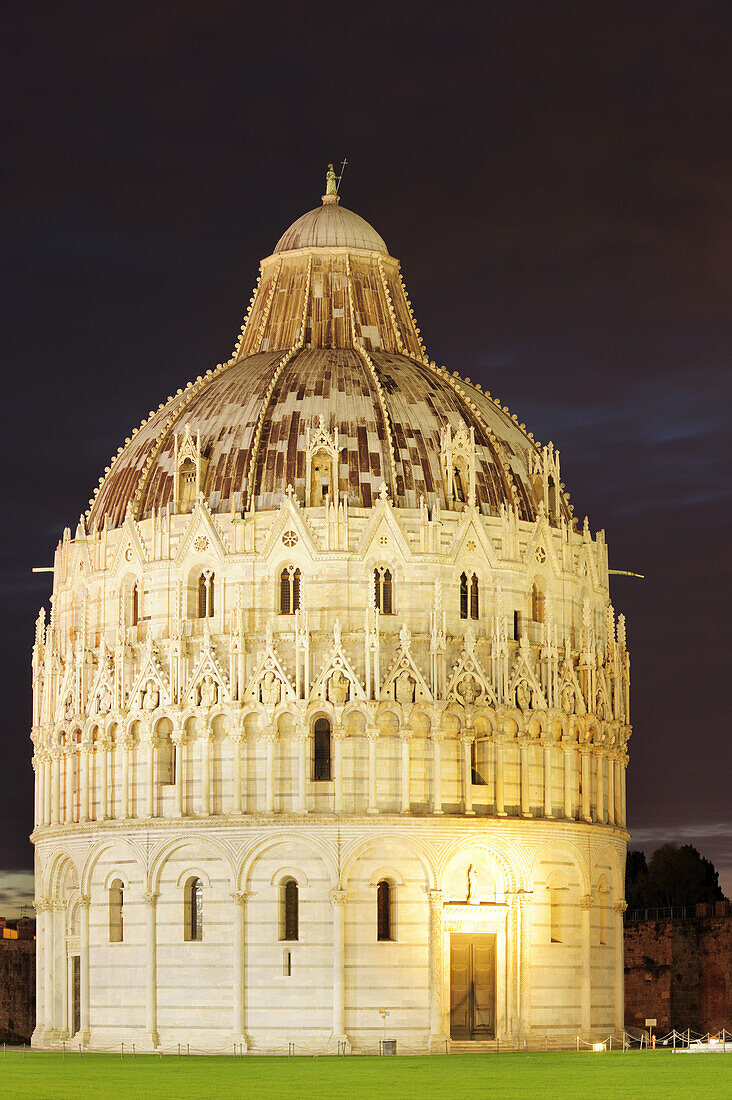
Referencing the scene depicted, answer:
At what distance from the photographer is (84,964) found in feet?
313

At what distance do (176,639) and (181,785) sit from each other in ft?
19.4

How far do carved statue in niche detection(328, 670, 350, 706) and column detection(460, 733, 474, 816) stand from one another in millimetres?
5150

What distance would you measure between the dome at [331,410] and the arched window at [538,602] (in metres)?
3.25

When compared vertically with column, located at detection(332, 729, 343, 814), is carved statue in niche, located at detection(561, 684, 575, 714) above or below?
above

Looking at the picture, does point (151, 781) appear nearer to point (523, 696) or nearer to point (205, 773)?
point (205, 773)

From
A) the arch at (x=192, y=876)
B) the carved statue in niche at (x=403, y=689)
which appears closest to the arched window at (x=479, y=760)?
the carved statue in niche at (x=403, y=689)

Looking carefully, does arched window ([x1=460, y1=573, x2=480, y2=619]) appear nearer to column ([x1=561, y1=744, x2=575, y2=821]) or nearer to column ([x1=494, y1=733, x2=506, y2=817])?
column ([x1=494, y1=733, x2=506, y2=817])

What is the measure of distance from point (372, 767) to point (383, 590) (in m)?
7.36

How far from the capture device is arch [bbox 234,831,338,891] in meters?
90.7

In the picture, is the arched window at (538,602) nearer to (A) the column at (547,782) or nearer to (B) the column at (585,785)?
(A) the column at (547,782)

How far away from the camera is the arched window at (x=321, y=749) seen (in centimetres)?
9175

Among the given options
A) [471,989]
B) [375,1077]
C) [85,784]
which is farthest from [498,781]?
[375,1077]

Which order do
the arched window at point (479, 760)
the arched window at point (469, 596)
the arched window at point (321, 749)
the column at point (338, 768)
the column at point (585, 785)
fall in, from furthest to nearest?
the column at point (585, 785) → the arched window at point (469, 596) → the arched window at point (479, 760) → the arched window at point (321, 749) → the column at point (338, 768)

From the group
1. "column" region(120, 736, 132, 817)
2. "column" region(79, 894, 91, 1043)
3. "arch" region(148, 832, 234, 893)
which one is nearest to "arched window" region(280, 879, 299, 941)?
"arch" region(148, 832, 234, 893)
